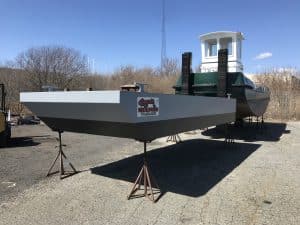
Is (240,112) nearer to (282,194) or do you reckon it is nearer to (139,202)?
(282,194)

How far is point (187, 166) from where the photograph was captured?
767 cm

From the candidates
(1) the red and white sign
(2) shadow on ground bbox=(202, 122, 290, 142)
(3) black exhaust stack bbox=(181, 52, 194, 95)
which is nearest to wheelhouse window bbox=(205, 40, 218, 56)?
(3) black exhaust stack bbox=(181, 52, 194, 95)

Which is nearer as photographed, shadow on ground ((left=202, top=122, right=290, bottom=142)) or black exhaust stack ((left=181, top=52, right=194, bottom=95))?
black exhaust stack ((left=181, top=52, right=194, bottom=95))

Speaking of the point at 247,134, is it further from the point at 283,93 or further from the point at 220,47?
the point at 283,93

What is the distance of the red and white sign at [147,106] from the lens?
Result: 4.79 m

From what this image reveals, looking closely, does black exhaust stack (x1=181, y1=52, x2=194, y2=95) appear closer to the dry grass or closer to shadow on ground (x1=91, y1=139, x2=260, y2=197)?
shadow on ground (x1=91, y1=139, x2=260, y2=197)

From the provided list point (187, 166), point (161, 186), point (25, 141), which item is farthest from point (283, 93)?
point (161, 186)

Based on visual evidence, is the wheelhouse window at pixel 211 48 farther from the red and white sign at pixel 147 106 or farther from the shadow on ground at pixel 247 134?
the red and white sign at pixel 147 106

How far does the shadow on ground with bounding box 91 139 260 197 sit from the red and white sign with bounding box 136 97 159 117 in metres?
1.55

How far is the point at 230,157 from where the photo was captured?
8.79 m

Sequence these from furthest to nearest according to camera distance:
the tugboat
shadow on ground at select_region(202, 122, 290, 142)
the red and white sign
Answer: shadow on ground at select_region(202, 122, 290, 142) < the tugboat < the red and white sign

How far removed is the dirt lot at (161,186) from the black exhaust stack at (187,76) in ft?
7.89

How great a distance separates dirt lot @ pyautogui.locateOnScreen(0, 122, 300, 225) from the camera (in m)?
4.54

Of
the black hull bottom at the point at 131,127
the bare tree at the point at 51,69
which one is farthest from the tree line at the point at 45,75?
the black hull bottom at the point at 131,127
